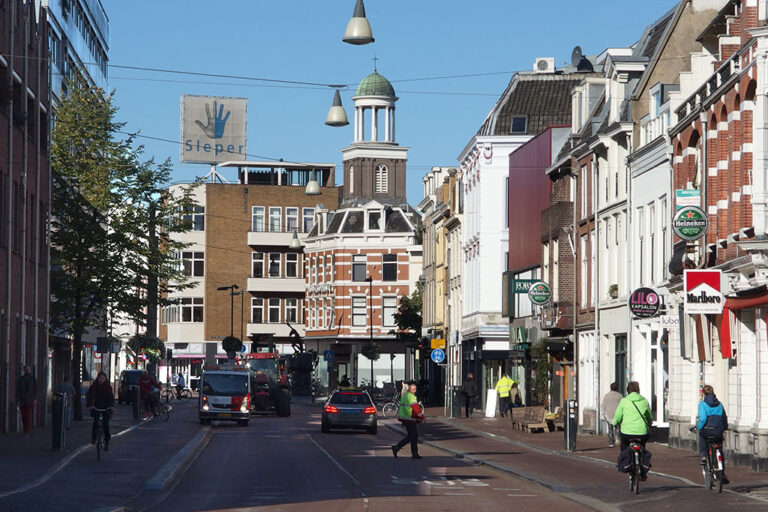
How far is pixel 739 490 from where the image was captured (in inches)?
887

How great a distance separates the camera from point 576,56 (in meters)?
66.7

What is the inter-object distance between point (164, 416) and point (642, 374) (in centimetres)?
2110

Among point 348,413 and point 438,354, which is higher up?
point 438,354

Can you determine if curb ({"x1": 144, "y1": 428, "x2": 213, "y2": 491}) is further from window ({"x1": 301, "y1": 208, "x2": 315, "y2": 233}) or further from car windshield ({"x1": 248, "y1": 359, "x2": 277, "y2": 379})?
window ({"x1": 301, "y1": 208, "x2": 315, "y2": 233})

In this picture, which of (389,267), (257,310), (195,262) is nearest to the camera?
(389,267)

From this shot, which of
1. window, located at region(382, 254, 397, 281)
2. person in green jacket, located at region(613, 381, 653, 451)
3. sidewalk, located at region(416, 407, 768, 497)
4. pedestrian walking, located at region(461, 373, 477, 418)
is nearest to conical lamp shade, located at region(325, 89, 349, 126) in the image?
sidewalk, located at region(416, 407, 768, 497)

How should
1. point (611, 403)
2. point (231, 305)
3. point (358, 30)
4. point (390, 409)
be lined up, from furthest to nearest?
point (231, 305) < point (390, 409) < point (611, 403) < point (358, 30)

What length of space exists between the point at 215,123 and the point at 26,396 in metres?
80.3

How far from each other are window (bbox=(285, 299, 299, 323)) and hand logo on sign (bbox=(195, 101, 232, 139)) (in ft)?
46.5

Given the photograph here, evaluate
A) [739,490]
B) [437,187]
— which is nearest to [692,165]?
[739,490]

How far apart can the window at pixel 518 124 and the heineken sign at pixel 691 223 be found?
3400cm

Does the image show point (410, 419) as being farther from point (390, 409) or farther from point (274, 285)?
point (274, 285)

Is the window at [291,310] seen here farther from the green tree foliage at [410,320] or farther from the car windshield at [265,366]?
the car windshield at [265,366]

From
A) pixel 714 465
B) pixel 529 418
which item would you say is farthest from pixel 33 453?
pixel 529 418
